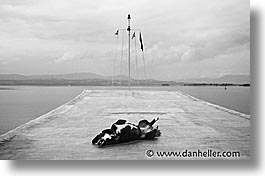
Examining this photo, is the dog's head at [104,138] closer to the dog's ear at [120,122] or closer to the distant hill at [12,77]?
the dog's ear at [120,122]

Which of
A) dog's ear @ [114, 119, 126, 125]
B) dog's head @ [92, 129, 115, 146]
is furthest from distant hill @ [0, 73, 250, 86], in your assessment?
dog's head @ [92, 129, 115, 146]

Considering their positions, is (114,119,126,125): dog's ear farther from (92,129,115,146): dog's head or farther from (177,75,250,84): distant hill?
(177,75,250,84): distant hill

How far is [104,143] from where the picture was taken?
7.94ft

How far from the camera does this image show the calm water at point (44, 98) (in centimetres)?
280

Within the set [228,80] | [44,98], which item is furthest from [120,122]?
[228,80]

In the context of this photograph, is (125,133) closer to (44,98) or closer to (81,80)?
(81,80)

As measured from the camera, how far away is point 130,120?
8.75 ft

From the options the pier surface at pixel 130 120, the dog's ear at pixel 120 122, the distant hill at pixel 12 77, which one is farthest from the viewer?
the distant hill at pixel 12 77

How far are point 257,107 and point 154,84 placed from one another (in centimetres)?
87

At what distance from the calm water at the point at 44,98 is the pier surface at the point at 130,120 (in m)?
0.06

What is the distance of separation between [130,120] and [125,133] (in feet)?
0.69

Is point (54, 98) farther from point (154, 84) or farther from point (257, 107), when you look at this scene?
point (257, 107)

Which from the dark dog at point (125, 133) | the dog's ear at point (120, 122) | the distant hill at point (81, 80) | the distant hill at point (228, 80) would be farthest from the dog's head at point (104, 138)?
the distant hill at point (228, 80)

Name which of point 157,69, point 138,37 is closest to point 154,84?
point 157,69
